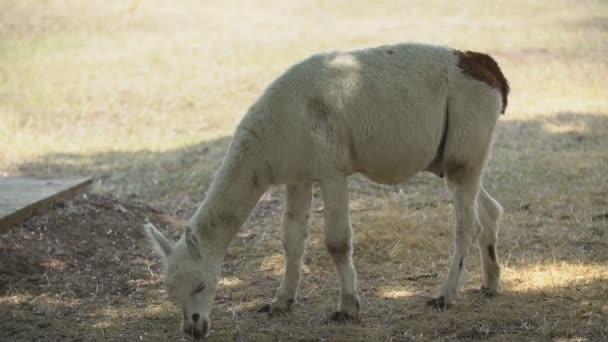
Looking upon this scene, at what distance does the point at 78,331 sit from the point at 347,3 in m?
22.5

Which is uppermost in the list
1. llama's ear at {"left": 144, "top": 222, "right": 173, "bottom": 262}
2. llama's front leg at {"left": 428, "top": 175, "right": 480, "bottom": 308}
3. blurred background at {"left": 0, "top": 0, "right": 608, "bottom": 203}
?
llama's ear at {"left": 144, "top": 222, "right": 173, "bottom": 262}

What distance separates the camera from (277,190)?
36.3 feet

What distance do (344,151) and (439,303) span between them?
1.41 metres

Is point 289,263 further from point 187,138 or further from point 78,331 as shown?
point 187,138

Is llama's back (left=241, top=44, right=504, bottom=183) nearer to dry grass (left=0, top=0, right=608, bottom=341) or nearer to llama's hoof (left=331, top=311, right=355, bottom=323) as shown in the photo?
llama's hoof (left=331, top=311, right=355, bottom=323)

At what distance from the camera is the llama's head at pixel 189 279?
554 cm

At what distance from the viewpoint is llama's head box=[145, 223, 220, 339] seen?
5.54m

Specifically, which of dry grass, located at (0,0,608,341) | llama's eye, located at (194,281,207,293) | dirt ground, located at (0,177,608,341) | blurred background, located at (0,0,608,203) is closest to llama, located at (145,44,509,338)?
llama's eye, located at (194,281,207,293)

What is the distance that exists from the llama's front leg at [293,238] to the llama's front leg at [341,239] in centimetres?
45

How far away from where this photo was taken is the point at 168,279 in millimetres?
5539

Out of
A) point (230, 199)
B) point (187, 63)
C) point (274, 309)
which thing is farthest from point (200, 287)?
point (187, 63)

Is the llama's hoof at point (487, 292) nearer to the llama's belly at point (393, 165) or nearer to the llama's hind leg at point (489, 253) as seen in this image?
the llama's hind leg at point (489, 253)

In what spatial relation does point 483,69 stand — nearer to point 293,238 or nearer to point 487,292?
point 487,292

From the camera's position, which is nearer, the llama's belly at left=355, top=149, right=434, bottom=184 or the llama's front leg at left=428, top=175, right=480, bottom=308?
the llama's belly at left=355, top=149, right=434, bottom=184
